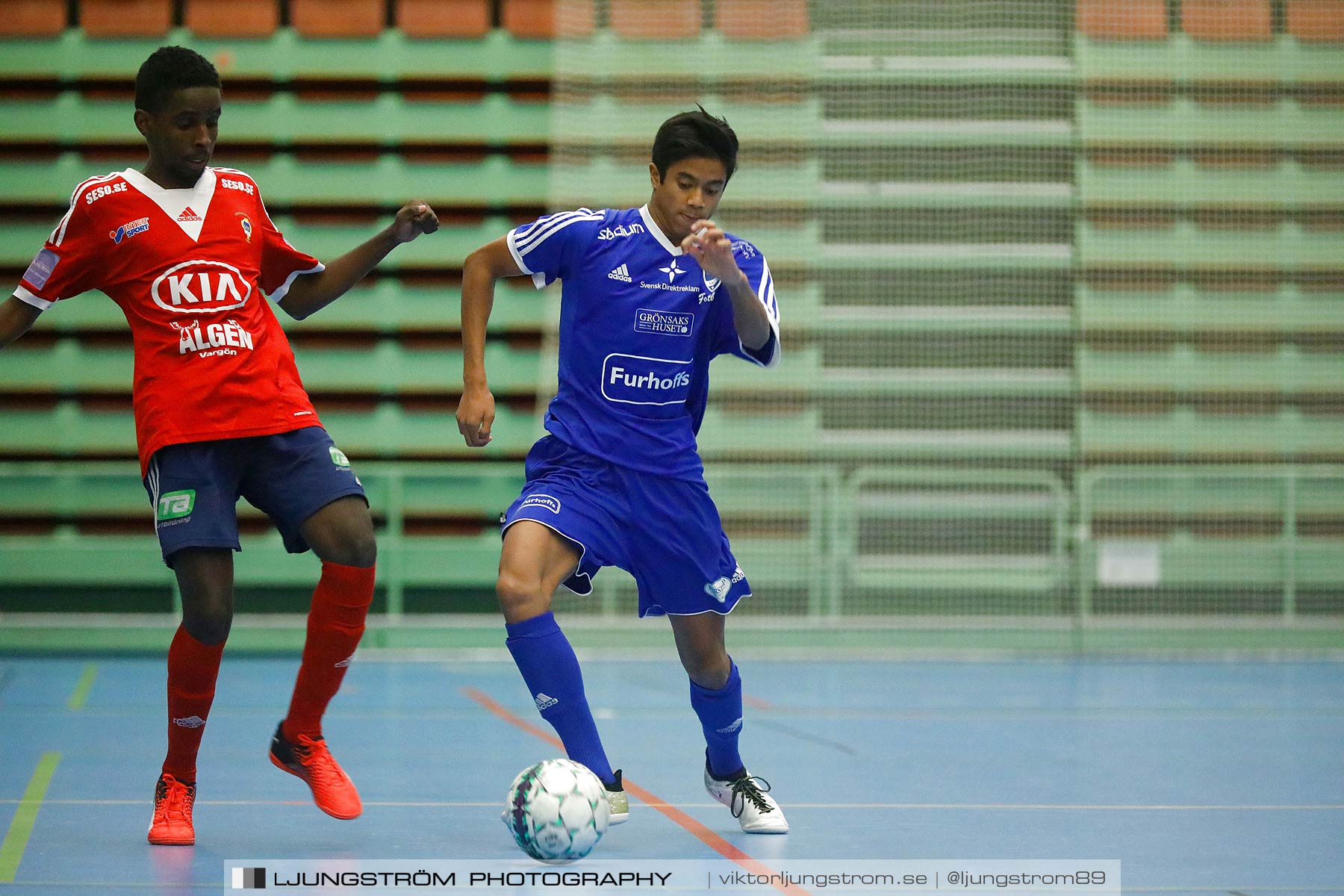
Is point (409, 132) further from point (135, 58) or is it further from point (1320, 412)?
point (1320, 412)

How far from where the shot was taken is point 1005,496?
8664 millimetres

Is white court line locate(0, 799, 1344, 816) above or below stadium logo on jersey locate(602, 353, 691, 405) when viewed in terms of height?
below

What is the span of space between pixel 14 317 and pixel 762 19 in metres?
6.22

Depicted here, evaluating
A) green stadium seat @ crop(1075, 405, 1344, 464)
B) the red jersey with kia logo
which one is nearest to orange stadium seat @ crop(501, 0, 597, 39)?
green stadium seat @ crop(1075, 405, 1344, 464)

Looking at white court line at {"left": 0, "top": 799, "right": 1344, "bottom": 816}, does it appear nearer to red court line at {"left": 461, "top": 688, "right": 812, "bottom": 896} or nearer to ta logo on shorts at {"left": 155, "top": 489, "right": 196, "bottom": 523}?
red court line at {"left": 461, "top": 688, "right": 812, "bottom": 896}

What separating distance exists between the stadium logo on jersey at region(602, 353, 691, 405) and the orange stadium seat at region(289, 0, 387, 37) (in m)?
6.14

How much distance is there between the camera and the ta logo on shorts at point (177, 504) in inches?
141

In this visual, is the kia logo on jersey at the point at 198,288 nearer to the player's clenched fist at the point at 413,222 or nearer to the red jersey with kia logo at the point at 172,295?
the red jersey with kia logo at the point at 172,295

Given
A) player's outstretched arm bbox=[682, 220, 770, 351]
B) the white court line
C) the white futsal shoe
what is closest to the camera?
player's outstretched arm bbox=[682, 220, 770, 351]

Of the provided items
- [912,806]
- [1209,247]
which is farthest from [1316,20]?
[912,806]

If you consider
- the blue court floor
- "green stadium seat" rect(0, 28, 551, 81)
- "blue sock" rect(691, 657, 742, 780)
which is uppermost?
"green stadium seat" rect(0, 28, 551, 81)

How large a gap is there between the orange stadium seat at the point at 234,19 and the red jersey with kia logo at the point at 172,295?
19.1ft

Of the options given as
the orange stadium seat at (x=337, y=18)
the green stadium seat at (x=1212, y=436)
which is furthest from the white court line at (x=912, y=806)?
the orange stadium seat at (x=337, y=18)

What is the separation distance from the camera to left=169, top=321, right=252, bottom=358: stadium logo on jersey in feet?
11.9
